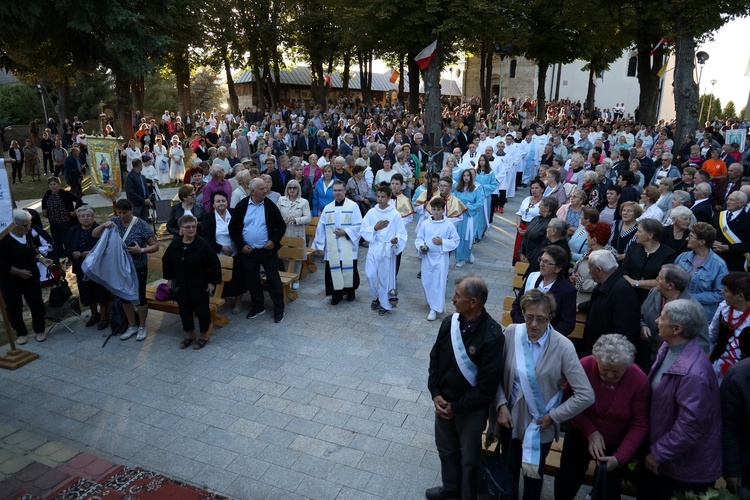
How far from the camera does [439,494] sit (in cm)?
431

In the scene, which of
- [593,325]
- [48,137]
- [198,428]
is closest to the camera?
[593,325]

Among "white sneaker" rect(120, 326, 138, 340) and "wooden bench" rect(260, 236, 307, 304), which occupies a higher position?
"wooden bench" rect(260, 236, 307, 304)

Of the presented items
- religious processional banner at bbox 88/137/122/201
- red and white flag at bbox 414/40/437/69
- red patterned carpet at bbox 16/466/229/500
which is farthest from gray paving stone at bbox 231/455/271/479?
red and white flag at bbox 414/40/437/69

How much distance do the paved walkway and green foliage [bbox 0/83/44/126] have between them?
115 feet

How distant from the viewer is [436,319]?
800 centimetres

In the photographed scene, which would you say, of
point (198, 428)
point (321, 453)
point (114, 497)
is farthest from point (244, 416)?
point (114, 497)

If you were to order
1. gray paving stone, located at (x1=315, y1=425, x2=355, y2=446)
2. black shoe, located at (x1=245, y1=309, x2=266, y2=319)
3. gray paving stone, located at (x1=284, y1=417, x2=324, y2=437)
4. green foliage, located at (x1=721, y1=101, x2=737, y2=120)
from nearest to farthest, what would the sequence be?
gray paving stone, located at (x1=315, y1=425, x2=355, y2=446) < gray paving stone, located at (x1=284, y1=417, x2=324, y2=437) < black shoe, located at (x1=245, y1=309, x2=266, y2=319) < green foliage, located at (x1=721, y1=101, x2=737, y2=120)

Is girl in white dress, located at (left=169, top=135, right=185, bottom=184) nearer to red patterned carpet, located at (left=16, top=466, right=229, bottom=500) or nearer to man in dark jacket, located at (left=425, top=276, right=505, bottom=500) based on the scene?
red patterned carpet, located at (left=16, top=466, right=229, bottom=500)

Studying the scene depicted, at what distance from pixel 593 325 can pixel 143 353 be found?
18.2ft

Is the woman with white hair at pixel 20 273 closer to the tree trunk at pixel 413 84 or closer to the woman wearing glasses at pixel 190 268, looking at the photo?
the woman wearing glasses at pixel 190 268

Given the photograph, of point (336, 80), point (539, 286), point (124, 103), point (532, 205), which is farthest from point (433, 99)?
point (336, 80)

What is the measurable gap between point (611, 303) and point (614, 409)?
1.38m

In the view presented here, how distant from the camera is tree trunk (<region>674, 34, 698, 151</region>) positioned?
16.2 meters

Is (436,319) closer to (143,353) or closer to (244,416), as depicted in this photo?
(244,416)
